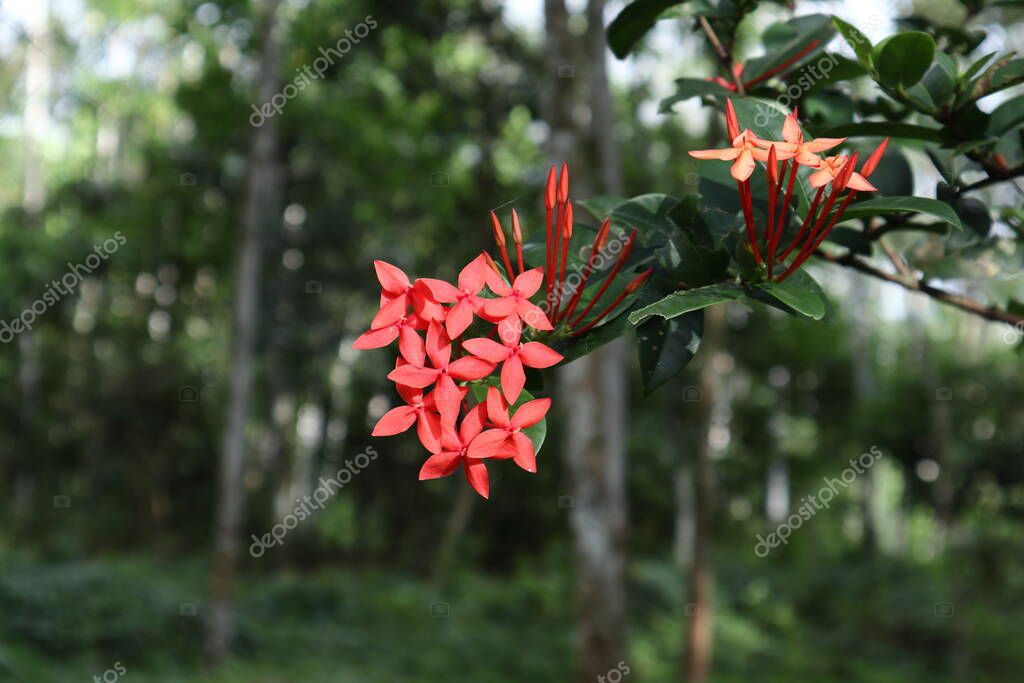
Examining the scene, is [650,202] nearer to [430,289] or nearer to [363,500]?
[430,289]

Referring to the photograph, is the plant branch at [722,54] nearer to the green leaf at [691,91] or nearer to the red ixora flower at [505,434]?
the green leaf at [691,91]

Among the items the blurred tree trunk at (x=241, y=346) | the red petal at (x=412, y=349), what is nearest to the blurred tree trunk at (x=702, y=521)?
the blurred tree trunk at (x=241, y=346)

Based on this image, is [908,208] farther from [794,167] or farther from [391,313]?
[391,313]

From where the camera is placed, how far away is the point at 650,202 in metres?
0.90

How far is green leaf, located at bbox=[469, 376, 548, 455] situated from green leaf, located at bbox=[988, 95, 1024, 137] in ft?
2.04

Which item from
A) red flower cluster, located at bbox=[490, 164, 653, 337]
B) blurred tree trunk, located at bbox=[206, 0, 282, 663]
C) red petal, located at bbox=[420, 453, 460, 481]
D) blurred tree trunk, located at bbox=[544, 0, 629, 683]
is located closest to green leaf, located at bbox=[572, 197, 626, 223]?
red flower cluster, located at bbox=[490, 164, 653, 337]

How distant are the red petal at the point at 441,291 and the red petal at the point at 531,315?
2.0 inches

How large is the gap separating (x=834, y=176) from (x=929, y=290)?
0.39 meters

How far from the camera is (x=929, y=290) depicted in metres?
1.04

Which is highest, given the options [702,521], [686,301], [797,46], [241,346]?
[241,346]

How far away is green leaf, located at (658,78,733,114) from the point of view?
107 cm

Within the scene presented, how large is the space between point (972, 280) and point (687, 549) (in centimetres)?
1263

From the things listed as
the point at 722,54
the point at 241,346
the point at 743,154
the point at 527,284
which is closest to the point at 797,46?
the point at 722,54

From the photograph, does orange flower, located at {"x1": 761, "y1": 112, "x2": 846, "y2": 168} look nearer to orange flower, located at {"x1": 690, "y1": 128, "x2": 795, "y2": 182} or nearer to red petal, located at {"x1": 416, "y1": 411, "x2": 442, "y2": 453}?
orange flower, located at {"x1": 690, "y1": 128, "x2": 795, "y2": 182}
